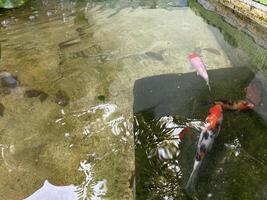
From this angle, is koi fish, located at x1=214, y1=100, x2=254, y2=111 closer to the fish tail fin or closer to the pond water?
the pond water

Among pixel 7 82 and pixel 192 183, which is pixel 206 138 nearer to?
pixel 192 183

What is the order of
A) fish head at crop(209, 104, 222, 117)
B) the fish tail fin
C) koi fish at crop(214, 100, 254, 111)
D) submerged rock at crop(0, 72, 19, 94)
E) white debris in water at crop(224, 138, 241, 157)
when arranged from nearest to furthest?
the fish tail fin, white debris in water at crop(224, 138, 241, 157), fish head at crop(209, 104, 222, 117), koi fish at crop(214, 100, 254, 111), submerged rock at crop(0, 72, 19, 94)

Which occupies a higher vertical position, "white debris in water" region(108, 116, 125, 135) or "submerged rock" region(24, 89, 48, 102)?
"submerged rock" region(24, 89, 48, 102)

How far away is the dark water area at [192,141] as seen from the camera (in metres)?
→ 3.12

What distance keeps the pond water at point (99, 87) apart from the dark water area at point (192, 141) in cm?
2

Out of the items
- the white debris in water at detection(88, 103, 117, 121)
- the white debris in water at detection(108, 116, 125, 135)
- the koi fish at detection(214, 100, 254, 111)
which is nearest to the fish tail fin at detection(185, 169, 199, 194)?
the koi fish at detection(214, 100, 254, 111)

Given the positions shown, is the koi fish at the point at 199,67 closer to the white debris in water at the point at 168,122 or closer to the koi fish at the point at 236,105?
the koi fish at the point at 236,105

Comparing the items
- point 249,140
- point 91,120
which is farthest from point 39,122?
point 249,140

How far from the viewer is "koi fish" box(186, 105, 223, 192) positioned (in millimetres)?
3167

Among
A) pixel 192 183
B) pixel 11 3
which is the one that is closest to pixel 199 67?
pixel 192 183

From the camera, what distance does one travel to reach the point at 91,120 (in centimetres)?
424

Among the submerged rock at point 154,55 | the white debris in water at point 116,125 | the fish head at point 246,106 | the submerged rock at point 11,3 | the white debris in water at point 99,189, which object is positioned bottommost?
the white debris in water at point 99,189

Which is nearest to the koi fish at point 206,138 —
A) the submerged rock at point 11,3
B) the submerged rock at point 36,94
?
the submerged rock at point 36,94

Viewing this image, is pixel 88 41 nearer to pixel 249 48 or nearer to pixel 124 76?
pixel 124 76
